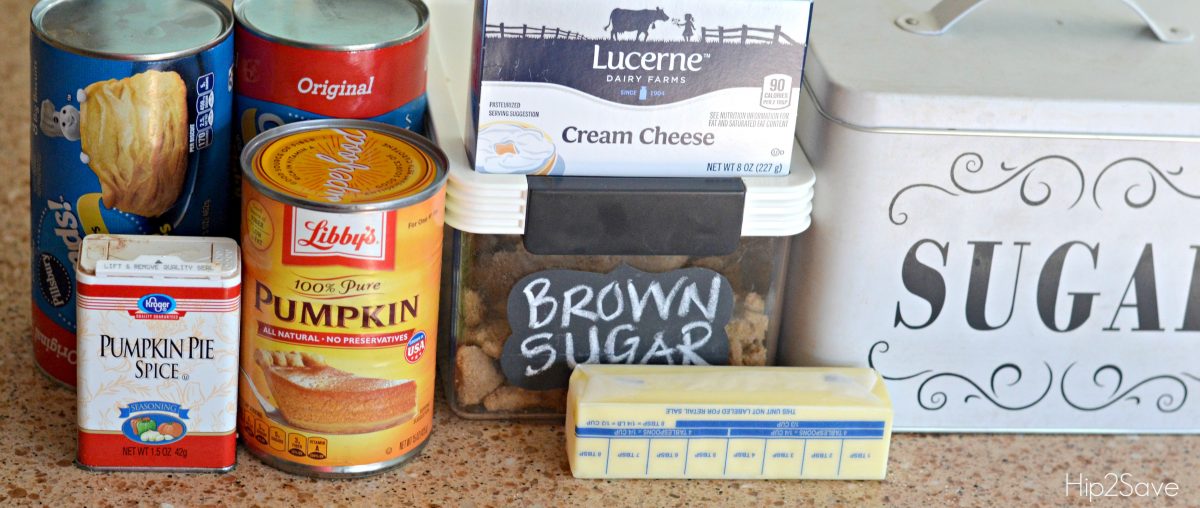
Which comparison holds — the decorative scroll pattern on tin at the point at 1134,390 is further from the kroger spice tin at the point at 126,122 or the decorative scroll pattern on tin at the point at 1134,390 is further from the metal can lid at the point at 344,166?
the kroger spice tin at the point at 126,122

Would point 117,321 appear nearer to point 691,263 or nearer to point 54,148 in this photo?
point 54,148

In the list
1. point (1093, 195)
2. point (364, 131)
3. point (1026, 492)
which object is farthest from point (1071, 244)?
point (364, 131)

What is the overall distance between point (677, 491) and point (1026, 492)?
21 cm

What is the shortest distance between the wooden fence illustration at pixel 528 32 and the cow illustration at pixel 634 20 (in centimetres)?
2

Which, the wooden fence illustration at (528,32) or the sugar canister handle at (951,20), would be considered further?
the sugar canister handle at (951,20)

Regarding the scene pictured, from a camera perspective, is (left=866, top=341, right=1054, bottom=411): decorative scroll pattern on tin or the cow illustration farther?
(left=866, top=341, right=1054, bottom=411): decorative scroll pattern on tin

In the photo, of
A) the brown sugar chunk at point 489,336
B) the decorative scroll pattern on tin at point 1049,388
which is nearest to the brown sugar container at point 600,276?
the brown sugar chunk at point 489,336

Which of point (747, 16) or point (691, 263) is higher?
point (747, 16)

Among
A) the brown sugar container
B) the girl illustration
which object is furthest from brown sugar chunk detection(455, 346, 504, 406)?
the girl illustration

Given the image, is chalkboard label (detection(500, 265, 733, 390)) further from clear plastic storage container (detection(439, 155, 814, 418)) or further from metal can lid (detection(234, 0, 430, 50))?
metal can lid (detection(234, 0, 430, 50))

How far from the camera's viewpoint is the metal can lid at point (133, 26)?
28.1 inches

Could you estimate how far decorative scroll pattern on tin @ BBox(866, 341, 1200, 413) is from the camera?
84 centimetres

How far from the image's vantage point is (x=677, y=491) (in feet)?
2.54

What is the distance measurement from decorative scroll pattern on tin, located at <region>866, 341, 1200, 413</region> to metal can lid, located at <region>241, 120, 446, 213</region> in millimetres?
300
